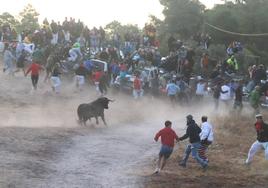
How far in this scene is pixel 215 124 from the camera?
3103 cm

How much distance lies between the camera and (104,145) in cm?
2467

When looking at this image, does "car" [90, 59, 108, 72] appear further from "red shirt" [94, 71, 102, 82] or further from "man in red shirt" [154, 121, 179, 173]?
"man in red shirt" [154, 121, 179, 173]

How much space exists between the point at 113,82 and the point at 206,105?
5.83m

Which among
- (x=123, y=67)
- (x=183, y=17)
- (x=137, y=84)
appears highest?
(x=183, y=17)

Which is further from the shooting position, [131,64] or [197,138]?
[131,64]

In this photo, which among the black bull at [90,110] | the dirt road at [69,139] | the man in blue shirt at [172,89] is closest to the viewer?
the dirt road at [69,139]

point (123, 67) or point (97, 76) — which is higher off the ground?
point (123, 67)

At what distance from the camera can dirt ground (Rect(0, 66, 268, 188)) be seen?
19172 mm

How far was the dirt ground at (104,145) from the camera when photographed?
19172 mm

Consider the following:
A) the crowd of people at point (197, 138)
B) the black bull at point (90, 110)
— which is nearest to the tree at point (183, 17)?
the black bull at point (90, 110)

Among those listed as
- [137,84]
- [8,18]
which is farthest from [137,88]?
[8,18]

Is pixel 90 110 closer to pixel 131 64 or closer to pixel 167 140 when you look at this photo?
pixel 167 140

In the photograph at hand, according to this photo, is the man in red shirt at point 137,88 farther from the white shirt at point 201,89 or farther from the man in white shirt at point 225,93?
the man in white shirt at point 225,93

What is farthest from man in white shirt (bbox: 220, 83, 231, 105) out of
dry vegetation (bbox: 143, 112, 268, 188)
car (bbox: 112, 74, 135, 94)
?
car (bbox: 112, 74, 135, 94)
